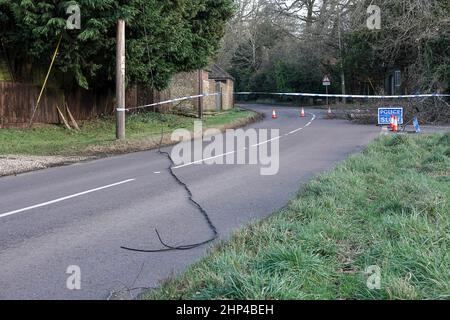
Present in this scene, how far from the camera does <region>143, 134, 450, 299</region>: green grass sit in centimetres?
415

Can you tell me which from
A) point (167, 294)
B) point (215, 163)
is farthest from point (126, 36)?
point (167, 294)

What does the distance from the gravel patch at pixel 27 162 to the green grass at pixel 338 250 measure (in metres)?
7.73

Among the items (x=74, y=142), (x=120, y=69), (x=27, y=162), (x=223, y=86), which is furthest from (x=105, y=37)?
(x=223, y=86)

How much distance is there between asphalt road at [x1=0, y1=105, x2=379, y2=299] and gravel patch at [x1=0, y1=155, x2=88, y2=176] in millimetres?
551

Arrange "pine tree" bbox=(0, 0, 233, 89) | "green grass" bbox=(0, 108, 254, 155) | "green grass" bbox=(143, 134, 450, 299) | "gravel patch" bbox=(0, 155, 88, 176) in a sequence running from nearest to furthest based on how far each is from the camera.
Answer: "green grass" bbox=(143, 134, 450, 299), "gravel patch" bbox=(0, 155, 88, 176), "green grass" bbox=(0, 108, 254, 155), "pine tree" bbox=(0, 0, 233, 89)

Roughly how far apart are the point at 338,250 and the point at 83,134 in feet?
55.5

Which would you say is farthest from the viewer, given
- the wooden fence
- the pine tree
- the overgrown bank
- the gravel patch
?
the wooden fence

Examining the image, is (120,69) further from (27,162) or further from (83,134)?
(27,162)

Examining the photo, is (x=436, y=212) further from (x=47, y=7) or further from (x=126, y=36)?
(x=126, y=36)

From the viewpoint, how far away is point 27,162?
13.9 metres

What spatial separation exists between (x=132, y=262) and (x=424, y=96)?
22.7m

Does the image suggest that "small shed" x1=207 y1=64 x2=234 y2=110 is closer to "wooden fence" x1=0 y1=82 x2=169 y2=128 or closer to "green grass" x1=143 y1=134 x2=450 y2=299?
"wooden fence" x1=0 y1=82 x2=169 y2=128

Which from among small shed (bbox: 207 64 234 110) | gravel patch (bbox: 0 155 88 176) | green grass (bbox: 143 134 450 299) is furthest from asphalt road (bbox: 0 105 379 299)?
small shed (bbox: 207 64 234 110)

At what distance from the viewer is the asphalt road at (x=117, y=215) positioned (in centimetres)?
533
